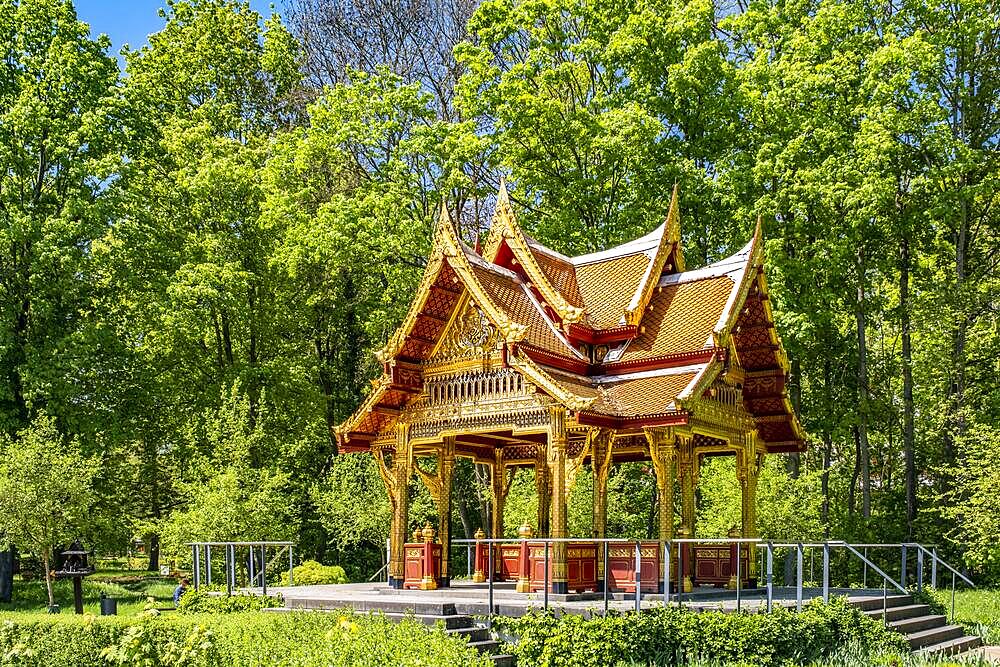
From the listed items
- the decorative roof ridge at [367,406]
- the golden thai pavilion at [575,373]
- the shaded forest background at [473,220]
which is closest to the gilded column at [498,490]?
the golden thai pavilion at [575,373]

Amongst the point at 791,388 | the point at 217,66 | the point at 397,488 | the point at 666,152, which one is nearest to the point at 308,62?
the point at 217,66

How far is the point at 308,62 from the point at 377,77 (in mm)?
8551

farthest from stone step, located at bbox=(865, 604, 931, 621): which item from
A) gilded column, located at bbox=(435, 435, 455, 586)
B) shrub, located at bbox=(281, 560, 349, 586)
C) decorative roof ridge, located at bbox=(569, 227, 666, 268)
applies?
shrub, located at bbox=(281, 560, 349, 586)

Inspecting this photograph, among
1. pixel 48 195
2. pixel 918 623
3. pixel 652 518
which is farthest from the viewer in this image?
pixel 48 195

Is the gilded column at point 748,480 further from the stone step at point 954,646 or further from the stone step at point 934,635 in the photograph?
the stone step at point 954,646

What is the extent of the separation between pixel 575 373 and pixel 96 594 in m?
22.0

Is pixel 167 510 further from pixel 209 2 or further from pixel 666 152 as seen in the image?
pixel 666 152

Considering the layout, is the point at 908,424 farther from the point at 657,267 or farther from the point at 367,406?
the point at 367,406

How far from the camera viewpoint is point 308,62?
4378 centimetres

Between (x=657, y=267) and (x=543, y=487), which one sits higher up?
(x=657, y=267)

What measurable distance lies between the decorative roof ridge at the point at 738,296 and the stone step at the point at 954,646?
6.37 meters

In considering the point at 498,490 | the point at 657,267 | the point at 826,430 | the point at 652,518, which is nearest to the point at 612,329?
the point at 657,267

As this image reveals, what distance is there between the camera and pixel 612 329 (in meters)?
21.1

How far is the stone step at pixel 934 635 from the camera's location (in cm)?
1795
